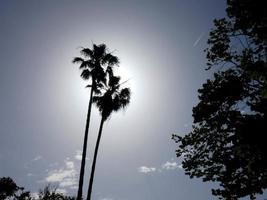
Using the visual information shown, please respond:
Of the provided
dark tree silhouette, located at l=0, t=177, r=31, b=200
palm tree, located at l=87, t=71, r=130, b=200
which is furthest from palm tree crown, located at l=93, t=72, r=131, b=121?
dark tree silhouette, located at l=0, t=177, r=31, b=200

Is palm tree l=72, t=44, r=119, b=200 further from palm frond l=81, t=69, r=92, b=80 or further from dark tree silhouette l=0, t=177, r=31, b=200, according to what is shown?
dark tree silhouette l=0, t=177, r=31, b=200

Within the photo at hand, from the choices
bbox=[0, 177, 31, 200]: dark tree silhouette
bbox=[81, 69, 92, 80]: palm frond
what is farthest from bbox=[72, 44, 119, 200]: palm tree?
bbox=[0, 177, 31, 200]: dark tree silhouette

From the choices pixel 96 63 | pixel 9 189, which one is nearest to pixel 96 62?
pixel 96 63

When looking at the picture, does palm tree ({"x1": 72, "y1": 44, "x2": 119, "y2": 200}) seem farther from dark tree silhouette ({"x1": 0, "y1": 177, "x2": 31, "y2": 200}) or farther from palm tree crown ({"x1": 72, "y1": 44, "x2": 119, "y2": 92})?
dark tree silhouette ({"x1": 0, "y1": 177, "x2": 31, "y2": 200})

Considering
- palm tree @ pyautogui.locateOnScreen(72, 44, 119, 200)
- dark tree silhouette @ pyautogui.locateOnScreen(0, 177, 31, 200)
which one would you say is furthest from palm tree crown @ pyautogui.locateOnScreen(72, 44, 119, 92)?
dark tree silhouette @ pyautogui.locateOnScreen(0, 177, 31, 200)

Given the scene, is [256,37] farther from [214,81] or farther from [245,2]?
[214,81]

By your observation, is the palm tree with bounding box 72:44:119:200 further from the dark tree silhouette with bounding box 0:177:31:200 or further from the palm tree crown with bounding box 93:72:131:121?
the dark tree silhouette with bounding box 0:177:31:200

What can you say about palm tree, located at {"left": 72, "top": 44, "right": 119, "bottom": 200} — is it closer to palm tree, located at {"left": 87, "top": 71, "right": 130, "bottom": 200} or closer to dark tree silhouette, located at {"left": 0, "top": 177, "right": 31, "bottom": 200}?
palm tree, located at {"left": 87, "top": 71, "right": 130, "bottom": 200}

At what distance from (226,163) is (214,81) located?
12.2 ft

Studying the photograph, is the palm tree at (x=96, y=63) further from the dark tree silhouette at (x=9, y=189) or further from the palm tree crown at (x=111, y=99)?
the dark tree silhouette at (x=9, y=189)

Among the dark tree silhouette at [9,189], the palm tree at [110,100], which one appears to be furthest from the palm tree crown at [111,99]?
the dark tree silhouette at [9,189]

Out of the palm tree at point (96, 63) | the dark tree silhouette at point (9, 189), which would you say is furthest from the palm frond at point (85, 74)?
the dark tree silhouette at point (9, 189)

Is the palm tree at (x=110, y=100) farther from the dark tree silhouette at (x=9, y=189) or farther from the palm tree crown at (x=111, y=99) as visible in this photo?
the dark tree silhouette at (x=9, y=189)

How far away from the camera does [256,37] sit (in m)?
13.6
